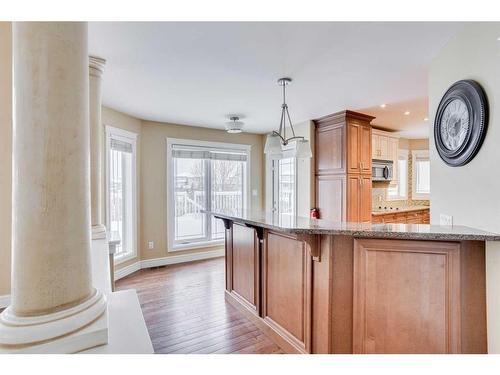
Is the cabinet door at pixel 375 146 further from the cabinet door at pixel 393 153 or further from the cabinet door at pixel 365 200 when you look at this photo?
the cabinet door at pixel 365 200

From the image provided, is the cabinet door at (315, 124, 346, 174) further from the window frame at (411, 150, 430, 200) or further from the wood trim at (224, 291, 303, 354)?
the window frame at (411, 150, 430, 200)

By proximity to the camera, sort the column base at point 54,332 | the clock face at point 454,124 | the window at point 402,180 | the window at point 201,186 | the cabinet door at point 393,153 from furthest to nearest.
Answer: the window at point 402,180
the cabinet door at point 393,153
the window at point 201,186
the clock face at point 454,124
the column base at point 54,332

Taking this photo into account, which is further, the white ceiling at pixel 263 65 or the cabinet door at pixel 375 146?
the cabinet door at pixel 375 146

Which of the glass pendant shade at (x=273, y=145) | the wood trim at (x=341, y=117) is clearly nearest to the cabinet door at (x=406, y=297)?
the glass pendant shade at (x=273, y=145)

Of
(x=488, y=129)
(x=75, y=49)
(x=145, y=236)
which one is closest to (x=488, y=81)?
(x=488, y=129)

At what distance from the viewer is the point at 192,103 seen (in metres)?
3.60

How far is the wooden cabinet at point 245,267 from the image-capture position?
2738mm

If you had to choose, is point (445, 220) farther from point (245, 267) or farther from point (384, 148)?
point (384, 148)

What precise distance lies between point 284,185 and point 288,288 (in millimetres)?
3195

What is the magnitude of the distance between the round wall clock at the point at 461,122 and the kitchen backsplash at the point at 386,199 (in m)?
3.45

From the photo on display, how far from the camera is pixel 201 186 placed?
516 cm

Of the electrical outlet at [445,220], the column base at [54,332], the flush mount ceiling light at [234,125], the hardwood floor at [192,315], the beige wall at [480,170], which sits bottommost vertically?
the hardwood floor at [192,315]

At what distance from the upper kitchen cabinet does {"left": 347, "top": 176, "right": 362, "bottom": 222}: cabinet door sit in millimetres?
138
